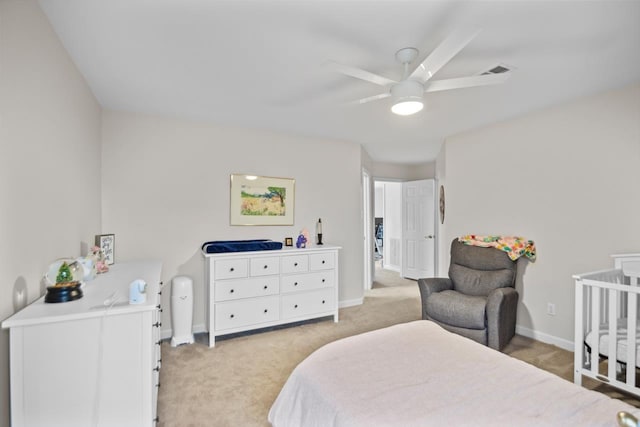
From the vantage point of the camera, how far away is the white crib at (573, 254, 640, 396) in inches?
74.6

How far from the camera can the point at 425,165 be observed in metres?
6.29

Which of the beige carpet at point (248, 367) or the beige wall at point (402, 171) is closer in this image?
the beige carpet at point (248, 367)

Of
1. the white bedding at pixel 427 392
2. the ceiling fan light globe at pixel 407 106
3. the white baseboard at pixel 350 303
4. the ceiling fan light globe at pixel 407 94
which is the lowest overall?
the white baseboard at pixel 350 303

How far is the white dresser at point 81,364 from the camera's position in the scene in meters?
1.19

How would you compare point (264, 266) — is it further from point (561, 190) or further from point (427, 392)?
point (561, 190)

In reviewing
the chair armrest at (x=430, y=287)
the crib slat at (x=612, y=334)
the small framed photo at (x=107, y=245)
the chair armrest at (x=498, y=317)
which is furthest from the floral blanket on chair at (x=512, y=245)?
the small framed photo at (x=107, y=245)

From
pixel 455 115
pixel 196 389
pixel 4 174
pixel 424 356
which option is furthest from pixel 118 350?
pixel 455 115

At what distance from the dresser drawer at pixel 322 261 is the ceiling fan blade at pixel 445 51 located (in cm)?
231

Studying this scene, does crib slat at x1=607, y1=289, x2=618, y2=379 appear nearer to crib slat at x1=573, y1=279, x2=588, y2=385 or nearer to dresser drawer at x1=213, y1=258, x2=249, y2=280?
crib slat at x1=573, y1=279, x2=588, y2=385

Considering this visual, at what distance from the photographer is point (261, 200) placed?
3.76m

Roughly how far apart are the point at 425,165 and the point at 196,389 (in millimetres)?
5554

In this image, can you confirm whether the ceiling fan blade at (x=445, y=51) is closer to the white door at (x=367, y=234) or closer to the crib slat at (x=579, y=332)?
the crib slat at (x=579, y=332)

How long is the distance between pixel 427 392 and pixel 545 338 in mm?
2654

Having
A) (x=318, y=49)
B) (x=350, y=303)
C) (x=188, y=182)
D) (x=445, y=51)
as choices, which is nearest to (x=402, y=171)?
(x=350, y=303)
